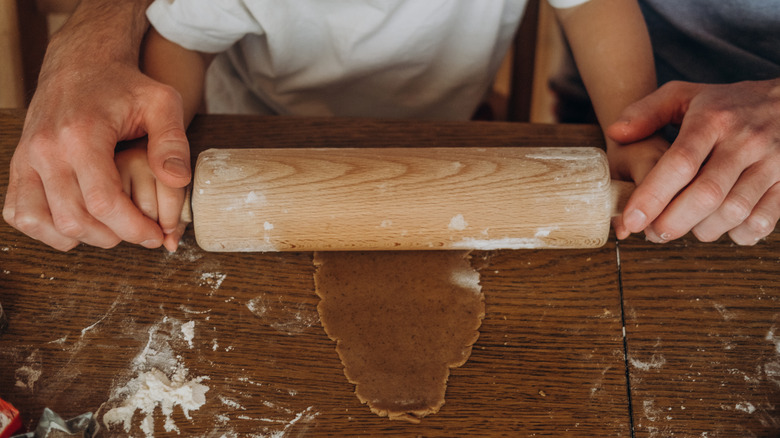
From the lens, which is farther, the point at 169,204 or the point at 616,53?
the point at 616,53

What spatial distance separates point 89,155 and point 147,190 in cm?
10

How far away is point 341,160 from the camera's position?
89cm

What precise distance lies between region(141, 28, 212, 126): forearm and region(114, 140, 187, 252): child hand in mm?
196

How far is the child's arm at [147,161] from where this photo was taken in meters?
0.86

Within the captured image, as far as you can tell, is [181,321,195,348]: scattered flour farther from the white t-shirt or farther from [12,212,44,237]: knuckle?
the white t-shirt

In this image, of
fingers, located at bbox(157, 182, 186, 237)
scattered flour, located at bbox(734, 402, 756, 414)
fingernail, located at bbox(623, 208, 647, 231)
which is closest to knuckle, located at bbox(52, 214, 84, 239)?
fingers, located at bbox(157, 182, 186, 237)

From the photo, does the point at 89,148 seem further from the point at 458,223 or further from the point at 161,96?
the point at 458,223

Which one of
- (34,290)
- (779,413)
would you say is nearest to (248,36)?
(34,290)

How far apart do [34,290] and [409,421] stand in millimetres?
682

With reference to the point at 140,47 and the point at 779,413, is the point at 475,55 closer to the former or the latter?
the point at 140,47

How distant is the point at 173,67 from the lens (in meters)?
1.06

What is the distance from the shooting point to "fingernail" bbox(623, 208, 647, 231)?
0.88m

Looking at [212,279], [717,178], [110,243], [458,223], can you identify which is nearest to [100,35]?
[110,243]

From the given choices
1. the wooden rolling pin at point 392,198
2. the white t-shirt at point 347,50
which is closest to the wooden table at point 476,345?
the wooden rolling pin at point 392,198
